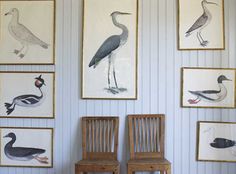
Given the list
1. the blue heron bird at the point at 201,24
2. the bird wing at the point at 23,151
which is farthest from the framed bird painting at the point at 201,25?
the bird wing at the point at 23,151

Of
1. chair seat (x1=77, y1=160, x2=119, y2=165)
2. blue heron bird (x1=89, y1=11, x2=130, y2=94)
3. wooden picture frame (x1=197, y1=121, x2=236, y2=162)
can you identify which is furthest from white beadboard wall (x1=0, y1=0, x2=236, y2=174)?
chair seat (x1=77, y1=160, x2=119, y2=165)

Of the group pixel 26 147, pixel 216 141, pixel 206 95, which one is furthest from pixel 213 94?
pixel 26 147

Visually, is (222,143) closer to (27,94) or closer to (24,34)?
(27,94)

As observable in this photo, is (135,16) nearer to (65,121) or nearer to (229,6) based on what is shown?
(229,6)

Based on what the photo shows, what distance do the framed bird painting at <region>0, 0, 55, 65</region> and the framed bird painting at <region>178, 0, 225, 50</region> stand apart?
1512 mm

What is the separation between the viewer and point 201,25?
3.44m

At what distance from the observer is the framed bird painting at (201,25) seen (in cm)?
344

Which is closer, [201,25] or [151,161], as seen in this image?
[151,161]

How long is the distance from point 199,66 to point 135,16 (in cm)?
93

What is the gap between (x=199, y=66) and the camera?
11.3 feet

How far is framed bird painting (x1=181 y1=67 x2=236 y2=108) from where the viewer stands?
11.2 ft

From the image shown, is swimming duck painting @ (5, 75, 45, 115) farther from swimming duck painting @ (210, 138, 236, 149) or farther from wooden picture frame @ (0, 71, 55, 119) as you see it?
swimming duck painting @ (210, 138, 236, 149)

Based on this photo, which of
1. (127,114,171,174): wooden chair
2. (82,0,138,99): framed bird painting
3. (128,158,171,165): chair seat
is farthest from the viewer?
(82,0,138,99): framed bird painting

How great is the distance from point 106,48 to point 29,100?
1089 millimetres
